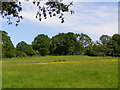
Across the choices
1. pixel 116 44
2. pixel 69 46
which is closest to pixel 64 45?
pixel 69 46

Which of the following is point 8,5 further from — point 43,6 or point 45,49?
point 45,49

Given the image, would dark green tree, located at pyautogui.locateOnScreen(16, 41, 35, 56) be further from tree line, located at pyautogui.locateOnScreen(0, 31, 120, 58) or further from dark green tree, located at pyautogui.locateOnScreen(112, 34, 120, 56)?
dark green tree, located at pyautogui.locateOnScreen(112, 34, 120, 56)

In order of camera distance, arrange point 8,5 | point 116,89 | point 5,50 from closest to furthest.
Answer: point 8,5
point 116,89
point 5,50

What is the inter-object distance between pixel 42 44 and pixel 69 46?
17442 mm

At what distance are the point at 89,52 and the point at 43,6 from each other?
9798 cm

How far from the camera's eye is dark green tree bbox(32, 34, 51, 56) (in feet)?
370

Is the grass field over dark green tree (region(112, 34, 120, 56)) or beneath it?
beneath

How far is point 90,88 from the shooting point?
13500 millimetres

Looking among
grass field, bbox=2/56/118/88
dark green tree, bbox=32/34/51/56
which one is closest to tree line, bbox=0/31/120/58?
dark green tree, bbox=32/34/51/56

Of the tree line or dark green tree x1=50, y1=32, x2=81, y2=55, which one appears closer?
the tree line

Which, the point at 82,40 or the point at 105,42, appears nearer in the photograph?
the point at 105,42

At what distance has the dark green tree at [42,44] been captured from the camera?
11275 cm

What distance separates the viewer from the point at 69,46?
117 meters

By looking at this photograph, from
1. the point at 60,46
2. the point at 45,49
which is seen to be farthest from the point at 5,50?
the point at 60,46
